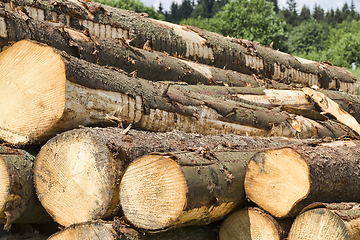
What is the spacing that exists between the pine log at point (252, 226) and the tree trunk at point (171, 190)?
0.77ft

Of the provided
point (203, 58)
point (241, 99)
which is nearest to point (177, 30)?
point (203, 58)

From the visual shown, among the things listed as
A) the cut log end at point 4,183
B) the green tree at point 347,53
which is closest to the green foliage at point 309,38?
the green tree at point 347,53

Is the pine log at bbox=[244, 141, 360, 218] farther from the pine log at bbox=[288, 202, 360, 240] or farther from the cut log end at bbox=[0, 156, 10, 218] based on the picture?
the cut log end at bbox=[0, 156, 10, 218]

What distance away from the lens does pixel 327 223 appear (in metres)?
2.12

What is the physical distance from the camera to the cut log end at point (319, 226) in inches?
81.7

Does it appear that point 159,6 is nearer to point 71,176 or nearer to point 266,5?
point 266,5

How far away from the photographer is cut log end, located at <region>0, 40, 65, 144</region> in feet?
8.05

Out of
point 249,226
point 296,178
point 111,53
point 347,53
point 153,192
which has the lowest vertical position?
point 347,53

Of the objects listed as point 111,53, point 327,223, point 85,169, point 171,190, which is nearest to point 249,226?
point 327,223

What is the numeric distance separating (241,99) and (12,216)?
3.08 meters

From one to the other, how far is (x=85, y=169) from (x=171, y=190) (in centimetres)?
64

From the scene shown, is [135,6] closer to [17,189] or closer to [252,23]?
[252,23]

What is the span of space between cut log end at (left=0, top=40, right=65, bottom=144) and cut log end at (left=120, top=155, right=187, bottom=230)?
2.44 feet

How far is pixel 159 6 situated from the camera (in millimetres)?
67688
